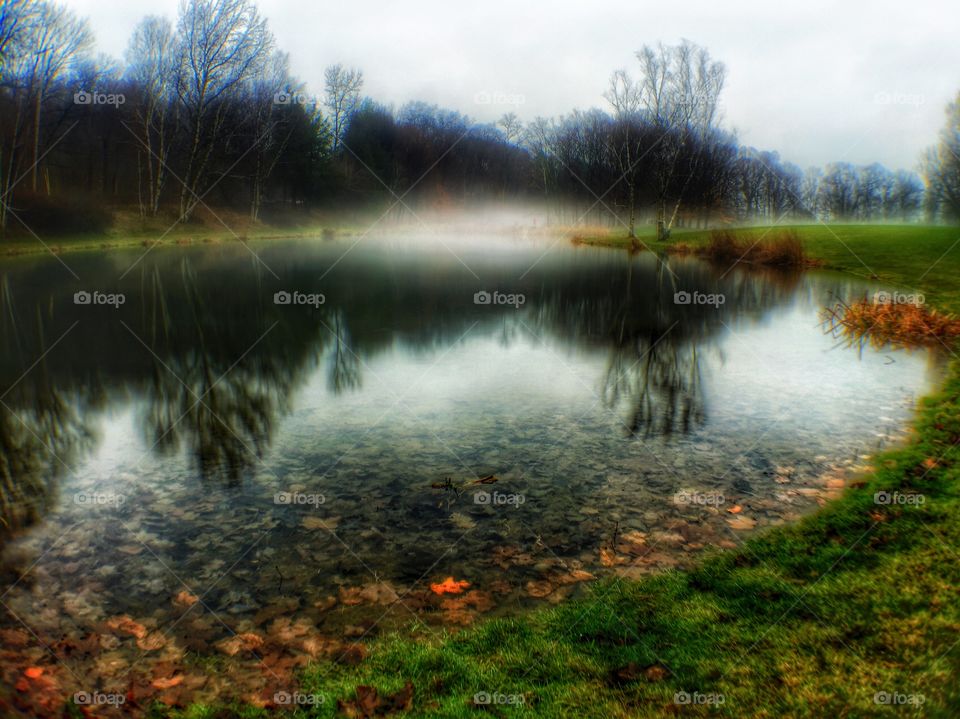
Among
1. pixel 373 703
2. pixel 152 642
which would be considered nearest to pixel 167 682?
pixel 152 642

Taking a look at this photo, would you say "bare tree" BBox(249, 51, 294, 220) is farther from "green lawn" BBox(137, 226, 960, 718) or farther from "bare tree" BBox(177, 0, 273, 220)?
"green lawn" BBox(137, 226, 960, 718)

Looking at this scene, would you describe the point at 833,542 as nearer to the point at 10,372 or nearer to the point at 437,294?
the point at 10,372

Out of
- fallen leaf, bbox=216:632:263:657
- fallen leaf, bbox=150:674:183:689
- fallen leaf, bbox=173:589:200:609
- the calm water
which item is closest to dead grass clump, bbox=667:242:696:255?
the calm water

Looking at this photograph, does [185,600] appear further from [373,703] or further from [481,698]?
[481,698]

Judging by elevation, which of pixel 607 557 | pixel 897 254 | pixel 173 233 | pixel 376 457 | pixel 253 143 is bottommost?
pixel 607 557

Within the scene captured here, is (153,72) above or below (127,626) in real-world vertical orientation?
above

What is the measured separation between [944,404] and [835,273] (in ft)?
84.2

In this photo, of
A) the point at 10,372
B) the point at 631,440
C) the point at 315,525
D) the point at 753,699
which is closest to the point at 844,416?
the point at 631,440

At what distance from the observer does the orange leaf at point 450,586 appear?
17.0 feet

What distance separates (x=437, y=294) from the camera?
74.2ft

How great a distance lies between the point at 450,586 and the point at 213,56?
55.8 meters

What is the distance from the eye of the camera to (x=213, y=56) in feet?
167

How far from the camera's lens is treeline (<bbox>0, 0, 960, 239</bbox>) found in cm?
4266

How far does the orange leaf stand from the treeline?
40975 millimetres
